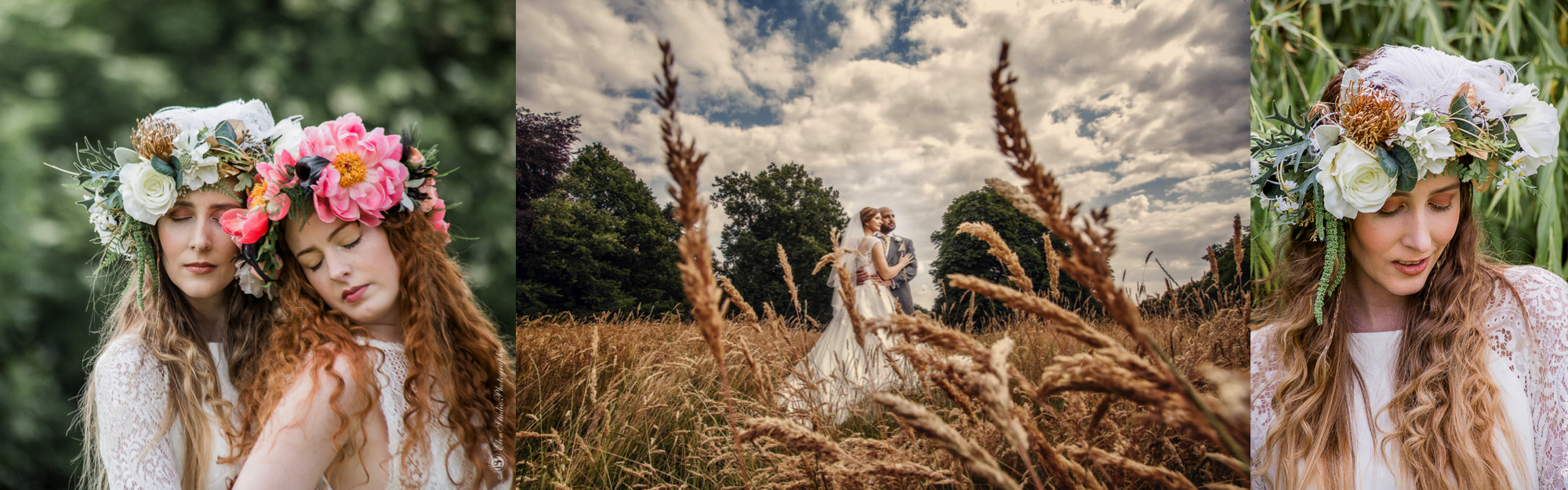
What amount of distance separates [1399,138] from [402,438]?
2.46m

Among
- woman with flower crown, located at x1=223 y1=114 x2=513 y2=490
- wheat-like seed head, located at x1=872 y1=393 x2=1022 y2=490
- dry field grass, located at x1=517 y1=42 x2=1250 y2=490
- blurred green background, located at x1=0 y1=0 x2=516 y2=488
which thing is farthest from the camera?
blurred green background, located at x1=0 y1=0 x2=516 y2=488

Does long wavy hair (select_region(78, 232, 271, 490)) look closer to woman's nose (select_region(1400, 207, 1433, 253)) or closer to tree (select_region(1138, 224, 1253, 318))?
tree (select_region(1138, 224, 1253, 318))

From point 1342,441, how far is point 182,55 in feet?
13.3

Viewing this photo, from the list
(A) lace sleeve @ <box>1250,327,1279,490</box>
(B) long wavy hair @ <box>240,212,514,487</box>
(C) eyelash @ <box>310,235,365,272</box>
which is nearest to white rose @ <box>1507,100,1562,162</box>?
(A) lace sleeve @ <box>1250,327,1279,490</box>

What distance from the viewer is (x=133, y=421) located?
5.93ft

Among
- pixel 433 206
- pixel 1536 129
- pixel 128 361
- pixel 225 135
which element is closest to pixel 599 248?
pixel 433 206

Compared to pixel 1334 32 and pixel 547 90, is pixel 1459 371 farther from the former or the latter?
pixel 547 90

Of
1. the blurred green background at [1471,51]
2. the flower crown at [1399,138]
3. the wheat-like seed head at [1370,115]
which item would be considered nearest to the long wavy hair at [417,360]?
the flower crown at [1399,138]

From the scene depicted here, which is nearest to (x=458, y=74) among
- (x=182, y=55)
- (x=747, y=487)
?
(x=182, y=55)

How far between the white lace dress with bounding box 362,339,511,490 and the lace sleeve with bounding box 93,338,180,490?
0.54 metres

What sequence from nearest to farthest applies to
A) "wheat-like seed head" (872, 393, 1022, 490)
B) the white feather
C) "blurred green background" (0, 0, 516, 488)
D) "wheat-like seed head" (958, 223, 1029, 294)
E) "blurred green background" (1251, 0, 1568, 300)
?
"wheat-like seed head" (872, 393, 1022, 490) < "wheat-like seed head" (958, 223, 1029, 294) < the white feather < "blurred green background" (1251, 0, 1568, 300) < "blurred green background" (0, 0, 516, 488)

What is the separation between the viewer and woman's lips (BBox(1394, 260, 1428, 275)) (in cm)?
166

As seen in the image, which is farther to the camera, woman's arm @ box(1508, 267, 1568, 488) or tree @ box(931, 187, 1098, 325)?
woman's arm @ box(1508, 267, 1568, 488)

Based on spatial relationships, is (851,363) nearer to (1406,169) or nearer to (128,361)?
(1406,169)
